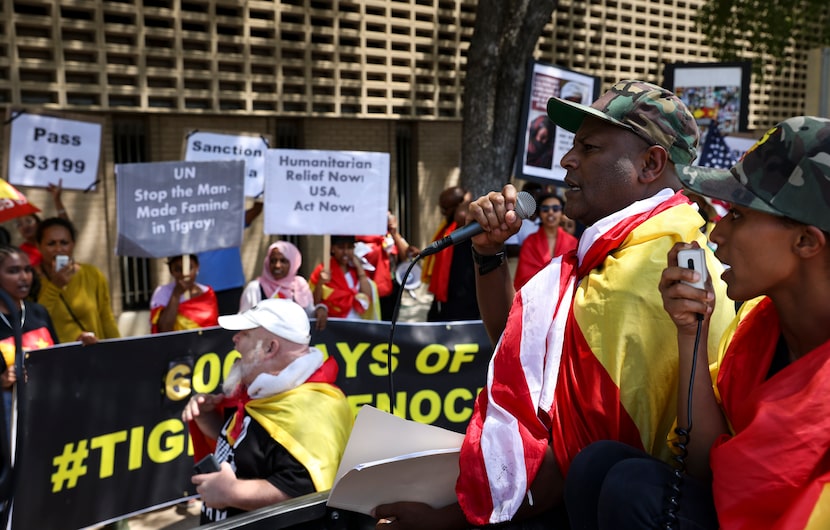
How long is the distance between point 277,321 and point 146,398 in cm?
152

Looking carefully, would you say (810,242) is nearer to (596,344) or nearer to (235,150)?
(596,344)

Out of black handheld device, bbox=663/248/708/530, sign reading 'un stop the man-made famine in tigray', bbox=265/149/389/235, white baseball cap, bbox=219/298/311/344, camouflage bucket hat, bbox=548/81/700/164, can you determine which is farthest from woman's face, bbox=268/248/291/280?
black handheld device, bbox=663/248/708/530

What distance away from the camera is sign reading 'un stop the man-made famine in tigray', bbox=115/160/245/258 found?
5.22 meters

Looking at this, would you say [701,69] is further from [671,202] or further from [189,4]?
[671,202]

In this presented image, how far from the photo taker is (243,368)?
303cm

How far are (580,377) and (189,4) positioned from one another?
837 centimetres

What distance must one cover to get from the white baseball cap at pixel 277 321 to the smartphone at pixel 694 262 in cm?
175

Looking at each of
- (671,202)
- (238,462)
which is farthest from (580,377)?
(238,462)

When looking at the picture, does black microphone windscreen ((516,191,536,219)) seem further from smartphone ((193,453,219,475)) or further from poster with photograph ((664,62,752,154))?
poster with photograph ((664,62,752,154))

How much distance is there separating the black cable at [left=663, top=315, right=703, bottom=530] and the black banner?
102 inches

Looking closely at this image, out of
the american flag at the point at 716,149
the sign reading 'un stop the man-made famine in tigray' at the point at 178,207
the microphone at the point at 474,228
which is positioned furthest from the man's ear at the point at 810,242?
the american flag at the point at 716,149

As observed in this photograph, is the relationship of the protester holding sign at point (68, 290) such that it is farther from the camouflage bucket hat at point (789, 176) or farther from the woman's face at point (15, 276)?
the camouflage bucket hat at point (789, 176)

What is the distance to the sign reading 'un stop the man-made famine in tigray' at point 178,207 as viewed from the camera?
522cm

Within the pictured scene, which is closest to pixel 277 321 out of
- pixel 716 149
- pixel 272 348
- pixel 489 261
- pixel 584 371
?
pixel 272 348
